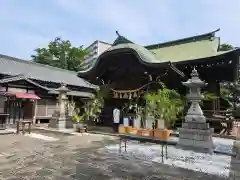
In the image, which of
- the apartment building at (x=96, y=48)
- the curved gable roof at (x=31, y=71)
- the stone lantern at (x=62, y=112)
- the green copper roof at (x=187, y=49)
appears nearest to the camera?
the stone lantern at (x=62, y=112)

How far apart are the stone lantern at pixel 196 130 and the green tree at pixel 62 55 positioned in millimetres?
34808

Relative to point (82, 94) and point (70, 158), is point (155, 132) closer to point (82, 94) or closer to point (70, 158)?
point (70, 158)

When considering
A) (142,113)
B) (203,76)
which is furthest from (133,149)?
(203,76)

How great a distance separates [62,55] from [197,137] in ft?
123

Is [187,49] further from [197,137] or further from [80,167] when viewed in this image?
[80,167]

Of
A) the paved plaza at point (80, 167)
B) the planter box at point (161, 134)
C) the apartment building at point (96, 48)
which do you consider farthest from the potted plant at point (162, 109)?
the apartment building at point (96, 48)

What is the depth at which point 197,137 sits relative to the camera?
877cm

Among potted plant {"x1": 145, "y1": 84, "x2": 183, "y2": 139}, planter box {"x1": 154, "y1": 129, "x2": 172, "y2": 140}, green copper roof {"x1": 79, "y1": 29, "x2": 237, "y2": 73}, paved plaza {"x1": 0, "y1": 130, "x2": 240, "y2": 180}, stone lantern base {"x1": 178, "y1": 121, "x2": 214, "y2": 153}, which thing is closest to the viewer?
paved plaza {"x1": 0, "y1": 130, "x2": 240, "y2": 180}

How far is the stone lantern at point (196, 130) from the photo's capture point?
8.58 m

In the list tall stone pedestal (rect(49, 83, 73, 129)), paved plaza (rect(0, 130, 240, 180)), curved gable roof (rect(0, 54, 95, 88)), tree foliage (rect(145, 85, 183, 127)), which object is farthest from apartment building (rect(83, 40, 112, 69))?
paved plaza (rect(0, 130, 240, 180))

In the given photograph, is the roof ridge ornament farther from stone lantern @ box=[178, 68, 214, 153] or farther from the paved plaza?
the paved plaza

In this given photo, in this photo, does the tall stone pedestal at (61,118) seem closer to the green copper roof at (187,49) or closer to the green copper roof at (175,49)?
the green copper roof at (175,49)

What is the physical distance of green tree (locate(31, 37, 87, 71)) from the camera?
41188 millimetres

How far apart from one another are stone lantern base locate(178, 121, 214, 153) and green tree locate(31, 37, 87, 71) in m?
35.4
